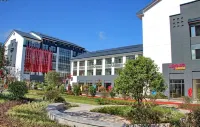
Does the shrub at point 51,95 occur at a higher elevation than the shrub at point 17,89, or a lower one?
lower

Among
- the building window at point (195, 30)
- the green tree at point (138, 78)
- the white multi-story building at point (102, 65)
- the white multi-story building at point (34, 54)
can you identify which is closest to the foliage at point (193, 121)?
the green tree at point (138, 78)

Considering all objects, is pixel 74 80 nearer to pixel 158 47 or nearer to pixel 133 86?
pixel 158 47

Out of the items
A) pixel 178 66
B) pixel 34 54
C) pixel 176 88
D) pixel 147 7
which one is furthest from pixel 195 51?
pixel 34 54

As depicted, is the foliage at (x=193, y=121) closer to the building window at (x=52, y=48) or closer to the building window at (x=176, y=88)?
the building window at (x=176, y=88)

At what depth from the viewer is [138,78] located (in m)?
12.4

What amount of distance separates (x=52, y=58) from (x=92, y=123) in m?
65.5

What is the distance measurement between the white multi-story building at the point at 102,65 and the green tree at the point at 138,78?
89.8ft

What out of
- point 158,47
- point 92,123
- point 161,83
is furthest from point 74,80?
point 92,123

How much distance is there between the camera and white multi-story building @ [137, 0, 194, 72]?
3134 cm

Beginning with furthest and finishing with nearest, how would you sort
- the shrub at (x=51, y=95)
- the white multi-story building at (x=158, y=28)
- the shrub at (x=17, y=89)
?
the white multi-story building at (x=158, y=28)
the shrub at (x=51, y=95)
the shrub at (x=17, y=89)

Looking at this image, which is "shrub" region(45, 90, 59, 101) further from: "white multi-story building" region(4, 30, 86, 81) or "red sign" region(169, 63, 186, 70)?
"white multi-story building" region(4, 30, 86, 81)

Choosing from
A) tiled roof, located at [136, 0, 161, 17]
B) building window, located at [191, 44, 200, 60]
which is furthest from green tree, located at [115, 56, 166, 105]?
tiled roof, located at [136, 0, 161, 17]

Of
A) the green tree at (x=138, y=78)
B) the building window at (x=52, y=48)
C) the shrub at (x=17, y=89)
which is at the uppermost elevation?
the building window at (x=52, y=48)

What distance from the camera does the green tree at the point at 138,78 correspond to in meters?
12.4
